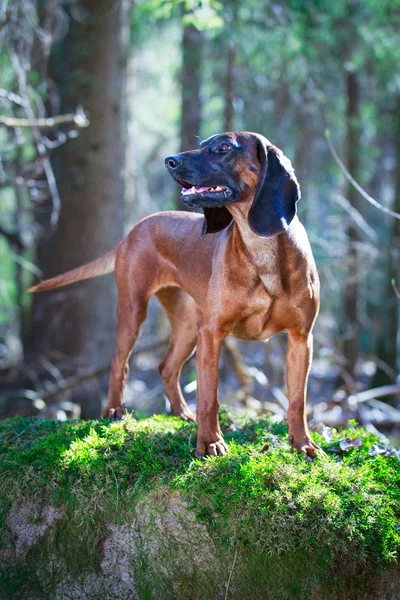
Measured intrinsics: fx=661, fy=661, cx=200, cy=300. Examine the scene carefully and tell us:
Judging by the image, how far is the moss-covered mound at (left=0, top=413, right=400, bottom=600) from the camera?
3875mm

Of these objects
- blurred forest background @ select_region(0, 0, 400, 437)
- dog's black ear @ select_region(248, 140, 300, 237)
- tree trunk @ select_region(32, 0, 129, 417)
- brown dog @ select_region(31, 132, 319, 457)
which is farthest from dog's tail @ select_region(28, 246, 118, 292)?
tree trunk @ select_region(32, 0, 129, 417)

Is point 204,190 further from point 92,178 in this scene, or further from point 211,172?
point 92,178

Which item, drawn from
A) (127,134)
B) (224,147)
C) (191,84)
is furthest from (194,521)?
(191,84)

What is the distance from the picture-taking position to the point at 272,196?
4383 mm

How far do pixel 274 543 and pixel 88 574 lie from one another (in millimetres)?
1286

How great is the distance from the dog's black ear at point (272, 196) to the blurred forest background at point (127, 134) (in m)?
3.42

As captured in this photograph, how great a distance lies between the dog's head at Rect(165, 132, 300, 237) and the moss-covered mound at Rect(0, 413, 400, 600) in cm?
164

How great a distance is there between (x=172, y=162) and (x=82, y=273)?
2199 millimetres

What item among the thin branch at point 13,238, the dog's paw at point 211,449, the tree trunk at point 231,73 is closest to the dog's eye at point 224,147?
the dog's paw at point 211,449

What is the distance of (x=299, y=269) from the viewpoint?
464 cm

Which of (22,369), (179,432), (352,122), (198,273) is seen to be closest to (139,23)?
(352,122)

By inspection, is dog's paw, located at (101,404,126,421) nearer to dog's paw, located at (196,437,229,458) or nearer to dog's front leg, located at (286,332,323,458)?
dog's paw, located at (196,437,229,458)

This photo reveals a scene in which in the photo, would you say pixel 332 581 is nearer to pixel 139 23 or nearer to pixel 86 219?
pixel 86 219

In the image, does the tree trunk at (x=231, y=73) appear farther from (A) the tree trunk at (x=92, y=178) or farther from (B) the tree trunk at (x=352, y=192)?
(B) the tree trunk at (x=352, y=192)
